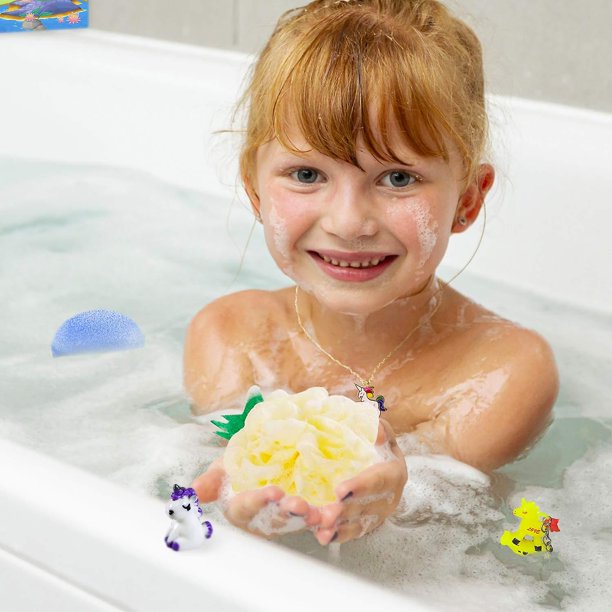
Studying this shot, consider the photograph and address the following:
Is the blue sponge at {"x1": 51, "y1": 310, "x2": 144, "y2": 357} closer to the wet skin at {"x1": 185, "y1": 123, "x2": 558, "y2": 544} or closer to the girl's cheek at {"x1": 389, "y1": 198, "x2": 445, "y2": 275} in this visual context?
the wet skin at {"x1": 185, "y1": 123, "x2": 558, "y2": 544}

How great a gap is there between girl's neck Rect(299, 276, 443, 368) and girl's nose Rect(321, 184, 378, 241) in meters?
0.22

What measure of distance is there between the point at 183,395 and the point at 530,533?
582 millimetres

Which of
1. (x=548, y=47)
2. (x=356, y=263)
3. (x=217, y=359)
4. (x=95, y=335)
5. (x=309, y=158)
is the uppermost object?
(x=309, y=158)

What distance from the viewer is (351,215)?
3.66 feet

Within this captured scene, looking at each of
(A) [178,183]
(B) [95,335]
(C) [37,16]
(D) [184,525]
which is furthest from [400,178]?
(C) [37,16]

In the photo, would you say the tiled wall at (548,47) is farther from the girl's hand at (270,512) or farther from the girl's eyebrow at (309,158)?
the girl's hand at (270,512)

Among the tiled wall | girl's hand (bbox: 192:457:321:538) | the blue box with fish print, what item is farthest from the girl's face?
the blue box with fish print

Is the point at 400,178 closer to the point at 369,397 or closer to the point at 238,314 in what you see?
the point at 369,397

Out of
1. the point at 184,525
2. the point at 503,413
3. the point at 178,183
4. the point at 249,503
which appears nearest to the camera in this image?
the point at 184,525

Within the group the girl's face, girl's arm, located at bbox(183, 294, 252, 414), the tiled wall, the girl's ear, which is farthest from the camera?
the tiled wall

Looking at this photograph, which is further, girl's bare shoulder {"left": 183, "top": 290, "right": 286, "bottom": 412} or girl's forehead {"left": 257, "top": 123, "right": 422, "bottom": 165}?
girl's bare shoulder {"left": 183, "top": 290, "right": 286, "bottom": 412}

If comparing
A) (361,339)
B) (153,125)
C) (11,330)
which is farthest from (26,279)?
(361,339)

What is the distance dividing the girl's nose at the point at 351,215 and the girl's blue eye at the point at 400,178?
0.03 meters

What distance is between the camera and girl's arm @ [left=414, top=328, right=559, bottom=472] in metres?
1.26
